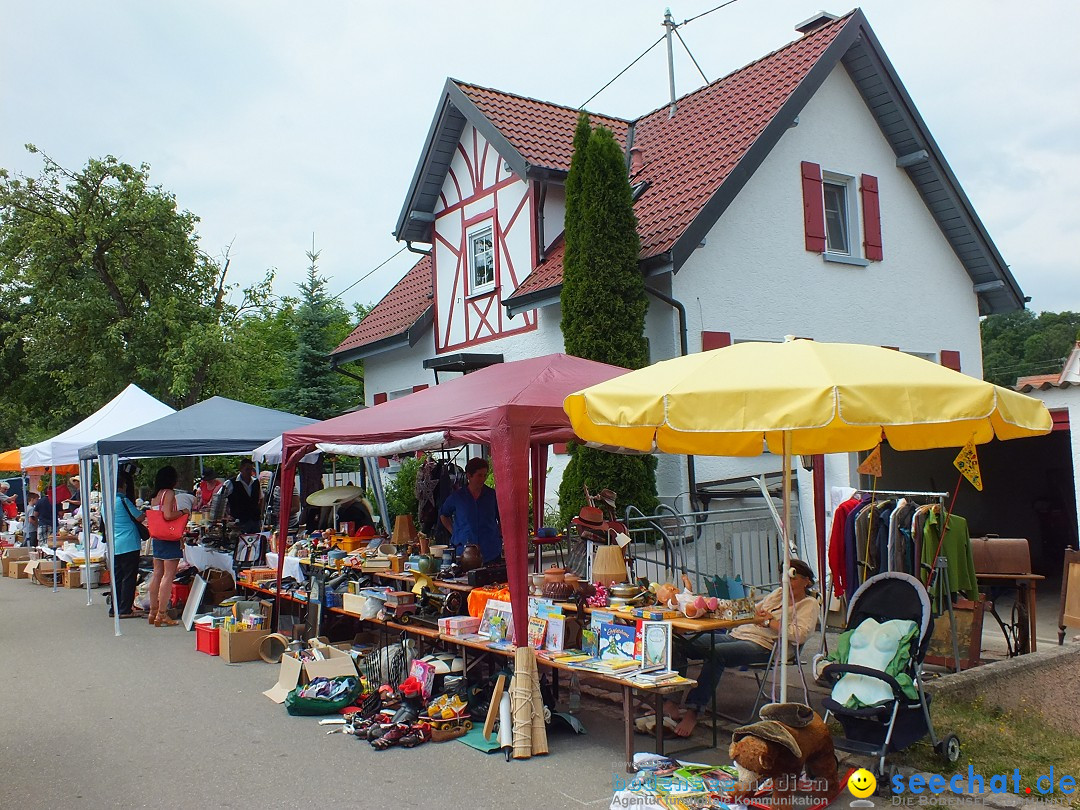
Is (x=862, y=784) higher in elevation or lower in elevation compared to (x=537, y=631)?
lower

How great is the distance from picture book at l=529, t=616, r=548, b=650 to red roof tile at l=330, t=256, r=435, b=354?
10.8 metres

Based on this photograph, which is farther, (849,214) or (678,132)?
(678,132)

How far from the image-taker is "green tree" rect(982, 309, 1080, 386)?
158 feet

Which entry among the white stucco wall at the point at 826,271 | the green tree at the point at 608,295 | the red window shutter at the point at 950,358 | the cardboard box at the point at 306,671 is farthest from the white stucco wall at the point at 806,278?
the cardboard box at the point at 306,671

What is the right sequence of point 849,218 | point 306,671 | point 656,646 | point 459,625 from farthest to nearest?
point 849,218
point 306,671
point 459,625
point 656,646

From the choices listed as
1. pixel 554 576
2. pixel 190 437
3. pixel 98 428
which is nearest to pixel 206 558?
pixel 190 437

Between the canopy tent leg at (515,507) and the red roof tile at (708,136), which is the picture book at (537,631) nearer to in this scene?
the canopy tent leg at (515,507)

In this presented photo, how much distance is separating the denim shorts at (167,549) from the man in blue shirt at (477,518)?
4.44 metres

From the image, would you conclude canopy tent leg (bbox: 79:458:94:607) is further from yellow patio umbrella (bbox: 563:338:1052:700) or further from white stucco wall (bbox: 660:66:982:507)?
yellow patio umbrella (bbox: 563:338:1052:700)

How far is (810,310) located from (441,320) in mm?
6441

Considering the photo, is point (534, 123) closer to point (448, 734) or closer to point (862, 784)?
point (448, 734)

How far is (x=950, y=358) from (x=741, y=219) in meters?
4.98

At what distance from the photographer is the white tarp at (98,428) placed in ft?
50.8

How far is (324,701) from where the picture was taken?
723 centimetres
